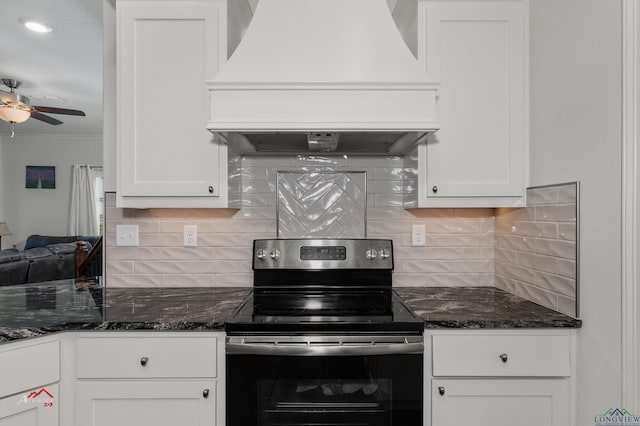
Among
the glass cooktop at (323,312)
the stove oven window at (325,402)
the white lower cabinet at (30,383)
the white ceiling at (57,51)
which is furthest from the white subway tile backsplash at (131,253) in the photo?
the white ceiling at (57,51)

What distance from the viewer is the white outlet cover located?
1.97 m

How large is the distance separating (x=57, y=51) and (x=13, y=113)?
33.6 inches

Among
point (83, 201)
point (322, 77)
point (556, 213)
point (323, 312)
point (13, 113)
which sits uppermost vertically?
point (13, 113)

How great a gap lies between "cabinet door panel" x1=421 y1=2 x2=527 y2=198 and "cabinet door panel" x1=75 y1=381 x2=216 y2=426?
1.33m

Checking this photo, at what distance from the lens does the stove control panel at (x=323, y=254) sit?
190cm

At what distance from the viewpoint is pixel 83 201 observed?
696 centimetres

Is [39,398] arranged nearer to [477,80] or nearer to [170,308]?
[170,308]

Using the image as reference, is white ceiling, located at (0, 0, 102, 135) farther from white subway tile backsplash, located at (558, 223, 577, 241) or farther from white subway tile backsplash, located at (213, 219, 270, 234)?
white subway tile backsplash, located at (558, 223, 577, 241)

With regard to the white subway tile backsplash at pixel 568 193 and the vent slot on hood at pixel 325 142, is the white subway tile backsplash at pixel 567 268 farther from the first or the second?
the vent slot on hood at pixel 325 142

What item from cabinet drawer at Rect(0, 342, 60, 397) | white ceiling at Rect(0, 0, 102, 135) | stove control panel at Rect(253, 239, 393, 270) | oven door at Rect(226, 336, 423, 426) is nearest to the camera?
cabinet drawer at Rect(0, 342, 60, 397)

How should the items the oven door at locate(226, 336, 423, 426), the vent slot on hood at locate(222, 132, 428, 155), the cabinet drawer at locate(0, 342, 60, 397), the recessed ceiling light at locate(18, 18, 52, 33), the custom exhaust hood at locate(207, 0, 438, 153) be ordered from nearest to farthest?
the cabinet drawer at locate(0, 342, 60, 397) → the oven door at locate(226, 336, 423, 426) → the custom exhaust hood at locate(207, 0, 438, 153) → the vent slot on hood at locate(222, 132, 428, 155) → the recessed ceiling light at locate(18, 18, 52, 33)

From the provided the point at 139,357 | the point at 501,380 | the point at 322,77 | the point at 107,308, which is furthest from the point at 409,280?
the point at 107,308

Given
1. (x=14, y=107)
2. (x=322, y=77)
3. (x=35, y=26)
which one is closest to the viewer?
(x=322, y=77)

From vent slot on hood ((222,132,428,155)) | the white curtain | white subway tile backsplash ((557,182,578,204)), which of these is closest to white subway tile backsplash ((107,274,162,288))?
vent slot on hood ((222,132,428,155))
